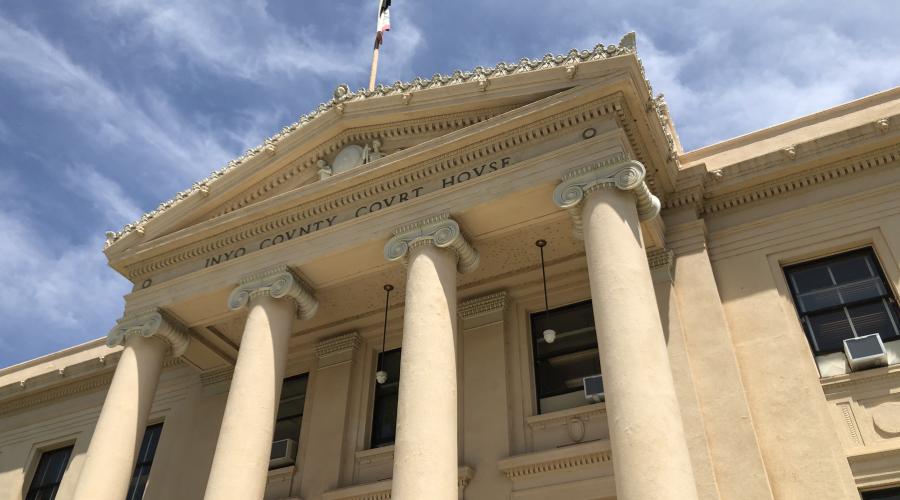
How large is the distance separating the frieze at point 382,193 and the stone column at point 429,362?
105cm

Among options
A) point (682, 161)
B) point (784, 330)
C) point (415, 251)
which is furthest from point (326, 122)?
point (784, 330)

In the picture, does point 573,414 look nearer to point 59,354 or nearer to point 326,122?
point 326,122

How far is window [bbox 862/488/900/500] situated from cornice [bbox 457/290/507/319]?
6.74 m

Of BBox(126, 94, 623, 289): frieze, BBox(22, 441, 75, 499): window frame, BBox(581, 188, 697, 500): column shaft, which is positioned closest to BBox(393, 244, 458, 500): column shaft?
BBox(126, 94, 623, 289): frieze

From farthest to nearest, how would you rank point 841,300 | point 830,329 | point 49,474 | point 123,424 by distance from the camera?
1. point 49,474
2. point 123,424
3. point 841,300
4. point 830,329

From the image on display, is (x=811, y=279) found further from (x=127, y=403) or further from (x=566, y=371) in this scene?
(x=127, y=403)

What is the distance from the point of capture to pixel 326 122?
15719 millimetres

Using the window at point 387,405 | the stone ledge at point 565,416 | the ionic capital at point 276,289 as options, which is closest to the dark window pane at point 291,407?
the window at point 387,405

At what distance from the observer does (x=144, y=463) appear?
1762 cm

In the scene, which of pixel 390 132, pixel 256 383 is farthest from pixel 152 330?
pixel 390 132

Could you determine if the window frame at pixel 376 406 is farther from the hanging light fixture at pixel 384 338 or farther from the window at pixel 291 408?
the window at pixel 291 408

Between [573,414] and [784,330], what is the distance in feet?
11.7

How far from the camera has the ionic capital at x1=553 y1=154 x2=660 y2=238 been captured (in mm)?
11469

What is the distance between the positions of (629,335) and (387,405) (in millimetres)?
7062
